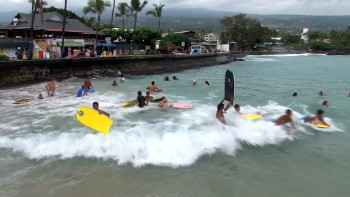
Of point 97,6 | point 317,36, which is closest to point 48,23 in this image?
point 97,6

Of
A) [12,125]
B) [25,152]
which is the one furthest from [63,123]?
[25,152]

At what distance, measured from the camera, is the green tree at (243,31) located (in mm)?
99250

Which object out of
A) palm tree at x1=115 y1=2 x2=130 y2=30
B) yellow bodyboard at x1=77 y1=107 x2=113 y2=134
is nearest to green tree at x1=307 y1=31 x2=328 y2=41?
palm tree at x1=115 y1=2 x2=130 y2=30

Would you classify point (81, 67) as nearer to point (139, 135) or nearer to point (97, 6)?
point (139, 135)

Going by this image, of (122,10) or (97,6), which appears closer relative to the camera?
(97,6)

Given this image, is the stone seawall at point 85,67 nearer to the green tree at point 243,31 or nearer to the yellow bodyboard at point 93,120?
the yellow bodyboard at point 93,120

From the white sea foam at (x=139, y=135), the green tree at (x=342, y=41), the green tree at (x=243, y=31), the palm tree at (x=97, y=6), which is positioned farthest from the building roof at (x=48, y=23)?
the green tree at (x=342, y=41)

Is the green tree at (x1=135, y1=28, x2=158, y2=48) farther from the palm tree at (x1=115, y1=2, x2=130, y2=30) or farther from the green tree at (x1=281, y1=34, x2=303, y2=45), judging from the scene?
the green tree at (x1=281, y1=34, x2=303, y2=45)

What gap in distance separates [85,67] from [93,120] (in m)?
20.2

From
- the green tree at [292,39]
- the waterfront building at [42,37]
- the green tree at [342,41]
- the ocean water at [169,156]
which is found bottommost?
the ocean water at [169,156]

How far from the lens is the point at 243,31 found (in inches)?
3907

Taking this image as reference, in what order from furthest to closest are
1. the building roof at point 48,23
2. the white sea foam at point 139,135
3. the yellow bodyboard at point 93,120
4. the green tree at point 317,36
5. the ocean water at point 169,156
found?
the green tree at point 317,36
the building roof at point 48,23
the yellow bodyboard at point 93,120
the white sea foam at point 139,135
the ocean water at point 169,156

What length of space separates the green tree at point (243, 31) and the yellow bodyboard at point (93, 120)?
A: 9455 cm

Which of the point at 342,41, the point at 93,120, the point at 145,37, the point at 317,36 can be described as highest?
the point at 317,36
